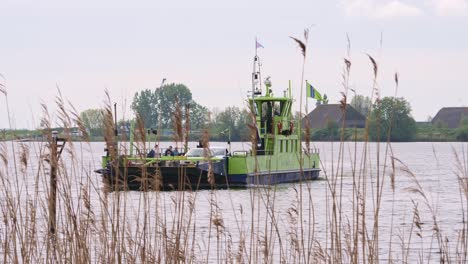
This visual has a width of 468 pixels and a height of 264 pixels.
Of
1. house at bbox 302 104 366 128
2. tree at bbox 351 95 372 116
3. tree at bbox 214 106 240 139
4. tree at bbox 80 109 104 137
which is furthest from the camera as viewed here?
tree at bbox 214 106 240 139

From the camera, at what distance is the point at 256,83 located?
40500 millimetres

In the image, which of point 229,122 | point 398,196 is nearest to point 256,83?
point 398,196

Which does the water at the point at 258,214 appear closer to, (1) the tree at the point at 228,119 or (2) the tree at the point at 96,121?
(2) the tree at the point at 96,121

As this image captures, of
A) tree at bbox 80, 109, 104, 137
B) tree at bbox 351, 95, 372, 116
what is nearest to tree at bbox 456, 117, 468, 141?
tree at bbox 351, 95, 372, 116

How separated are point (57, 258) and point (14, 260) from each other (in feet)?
1.85

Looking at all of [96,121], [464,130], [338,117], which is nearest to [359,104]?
[338,117]

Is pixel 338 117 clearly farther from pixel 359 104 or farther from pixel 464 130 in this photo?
pixel 464 130

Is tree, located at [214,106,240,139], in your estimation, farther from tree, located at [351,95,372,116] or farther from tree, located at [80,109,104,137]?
tree, located at [80,109,104,137]

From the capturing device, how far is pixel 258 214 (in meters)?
9.38

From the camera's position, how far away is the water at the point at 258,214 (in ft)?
27.3

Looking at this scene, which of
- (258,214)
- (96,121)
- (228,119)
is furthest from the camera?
(228,119)

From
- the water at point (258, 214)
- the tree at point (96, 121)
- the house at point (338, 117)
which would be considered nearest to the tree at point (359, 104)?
the house at point (338, 117)

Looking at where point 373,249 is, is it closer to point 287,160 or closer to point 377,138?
point 377,138

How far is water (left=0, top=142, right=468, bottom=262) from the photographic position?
27.3ft
